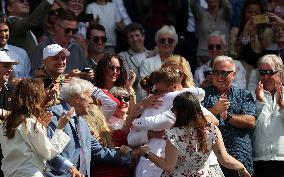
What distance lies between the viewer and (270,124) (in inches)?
409

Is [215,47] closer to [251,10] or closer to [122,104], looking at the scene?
[251,10]

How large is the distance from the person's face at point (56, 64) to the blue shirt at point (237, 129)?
5.55 ft

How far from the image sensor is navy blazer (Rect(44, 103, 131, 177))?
8656 mm

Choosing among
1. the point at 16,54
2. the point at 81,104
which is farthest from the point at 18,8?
the point at 81,104

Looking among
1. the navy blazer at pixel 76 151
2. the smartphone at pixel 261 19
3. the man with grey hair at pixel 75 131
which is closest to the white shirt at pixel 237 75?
the smartphone at pixel 261 19

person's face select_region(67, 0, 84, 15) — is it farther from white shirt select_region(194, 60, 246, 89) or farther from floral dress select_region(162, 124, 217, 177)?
floral dress select_region(162, 124, 217, 177)

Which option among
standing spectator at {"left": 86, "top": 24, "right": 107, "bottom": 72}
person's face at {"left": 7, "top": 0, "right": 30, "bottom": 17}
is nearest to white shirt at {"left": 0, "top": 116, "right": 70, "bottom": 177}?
standing spectator at {"left": 86, "top": 24, "right": 107, "bottom": 72}

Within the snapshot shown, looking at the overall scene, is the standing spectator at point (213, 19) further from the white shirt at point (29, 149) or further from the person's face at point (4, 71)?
the white shirt at point (29, 149)

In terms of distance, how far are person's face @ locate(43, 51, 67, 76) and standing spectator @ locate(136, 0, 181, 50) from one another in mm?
3959

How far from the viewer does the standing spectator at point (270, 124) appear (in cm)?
1032

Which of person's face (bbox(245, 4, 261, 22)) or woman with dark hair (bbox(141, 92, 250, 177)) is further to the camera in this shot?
person's face (bbox(245, 4, 261, 22))

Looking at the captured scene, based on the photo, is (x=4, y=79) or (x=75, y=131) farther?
(x=4, y=79)

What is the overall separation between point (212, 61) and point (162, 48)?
31.9 inches

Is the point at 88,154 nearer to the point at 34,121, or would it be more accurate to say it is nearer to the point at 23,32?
the point at 34,121
